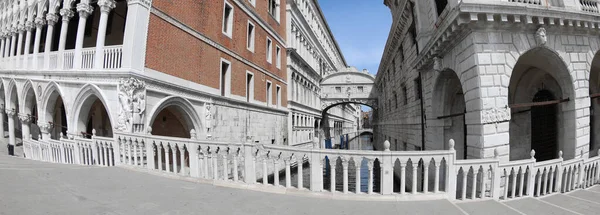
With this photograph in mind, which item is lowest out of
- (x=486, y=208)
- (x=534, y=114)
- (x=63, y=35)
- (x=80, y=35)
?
(x=486, y=208)

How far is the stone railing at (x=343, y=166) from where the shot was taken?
5.10 m

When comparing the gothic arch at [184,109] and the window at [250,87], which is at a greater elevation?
the window at [250,87]

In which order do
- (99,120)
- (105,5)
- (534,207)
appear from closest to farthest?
(534,207)
(105,5)
(99,120)

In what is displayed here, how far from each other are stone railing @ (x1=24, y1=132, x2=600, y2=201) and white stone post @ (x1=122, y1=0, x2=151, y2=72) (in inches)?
109

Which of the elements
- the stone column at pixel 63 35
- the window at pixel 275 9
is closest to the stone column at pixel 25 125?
the stone column at pixel 63 35

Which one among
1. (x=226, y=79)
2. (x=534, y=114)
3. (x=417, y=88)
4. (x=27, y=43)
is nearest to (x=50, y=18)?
(x=27, y=43)

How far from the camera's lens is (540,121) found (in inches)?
400

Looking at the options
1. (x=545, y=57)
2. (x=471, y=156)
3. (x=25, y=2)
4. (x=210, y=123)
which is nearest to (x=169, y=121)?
(x=210, y=123)

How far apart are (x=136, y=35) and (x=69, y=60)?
147 inches

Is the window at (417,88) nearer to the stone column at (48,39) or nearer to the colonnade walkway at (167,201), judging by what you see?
the colonnade walkway at (167,201)

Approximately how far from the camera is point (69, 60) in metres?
10.7

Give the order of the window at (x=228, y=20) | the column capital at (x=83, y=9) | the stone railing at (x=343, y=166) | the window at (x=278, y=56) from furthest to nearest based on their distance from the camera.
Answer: the window at (x=278, y=56), the window at (x=228, y=20), the column capital at (x=83, y=9), the stone railing at (x=343, y=166)

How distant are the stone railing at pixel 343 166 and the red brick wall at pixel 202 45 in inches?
153

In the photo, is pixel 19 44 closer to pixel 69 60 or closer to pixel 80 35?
pixel 69 60
